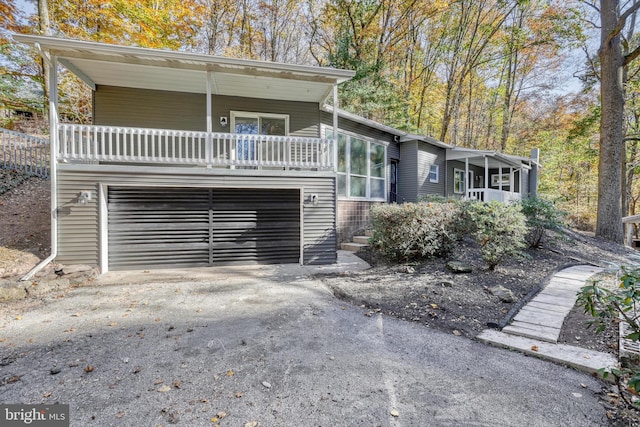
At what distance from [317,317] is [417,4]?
18344 millimetres

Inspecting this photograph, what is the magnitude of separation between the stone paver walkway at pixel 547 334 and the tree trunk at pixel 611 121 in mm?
7936

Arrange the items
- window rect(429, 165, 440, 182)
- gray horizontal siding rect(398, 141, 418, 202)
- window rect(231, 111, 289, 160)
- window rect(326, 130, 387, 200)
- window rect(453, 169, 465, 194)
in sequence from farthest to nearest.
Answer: window rect(453, 169, 465, 194) < window rect(429, 165, 440, 182) < gray horizontal siding rect(398, 141, 418, 202) < window rect(326, 130, 387, 200) < window rect(231, 111, 289, 160)

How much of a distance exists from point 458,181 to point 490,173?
12.3ft

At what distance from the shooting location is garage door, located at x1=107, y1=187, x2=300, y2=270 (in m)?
6.51

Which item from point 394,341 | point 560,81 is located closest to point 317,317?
point 394,341

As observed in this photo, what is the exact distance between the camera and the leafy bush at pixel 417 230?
247 inches

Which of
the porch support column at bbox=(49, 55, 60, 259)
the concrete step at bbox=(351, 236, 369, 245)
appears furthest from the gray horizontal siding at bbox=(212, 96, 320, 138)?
the concrete step at bbox=(351, 236, 369, 245)

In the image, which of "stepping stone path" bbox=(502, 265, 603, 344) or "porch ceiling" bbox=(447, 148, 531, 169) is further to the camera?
"porch ceiling" bbox=(447, 148, 531, 169)

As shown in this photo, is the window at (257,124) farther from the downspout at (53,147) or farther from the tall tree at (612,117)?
the tall tree at (612,117)

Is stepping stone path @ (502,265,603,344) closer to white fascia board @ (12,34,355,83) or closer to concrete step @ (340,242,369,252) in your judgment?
concrete step @ (340,242,369,252)

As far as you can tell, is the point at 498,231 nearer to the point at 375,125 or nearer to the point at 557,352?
the point at 557,352

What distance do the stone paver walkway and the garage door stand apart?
4.85m

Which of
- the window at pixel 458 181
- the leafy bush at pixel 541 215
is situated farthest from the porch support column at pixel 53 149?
the window at pixel 458 181

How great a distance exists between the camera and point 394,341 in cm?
335
